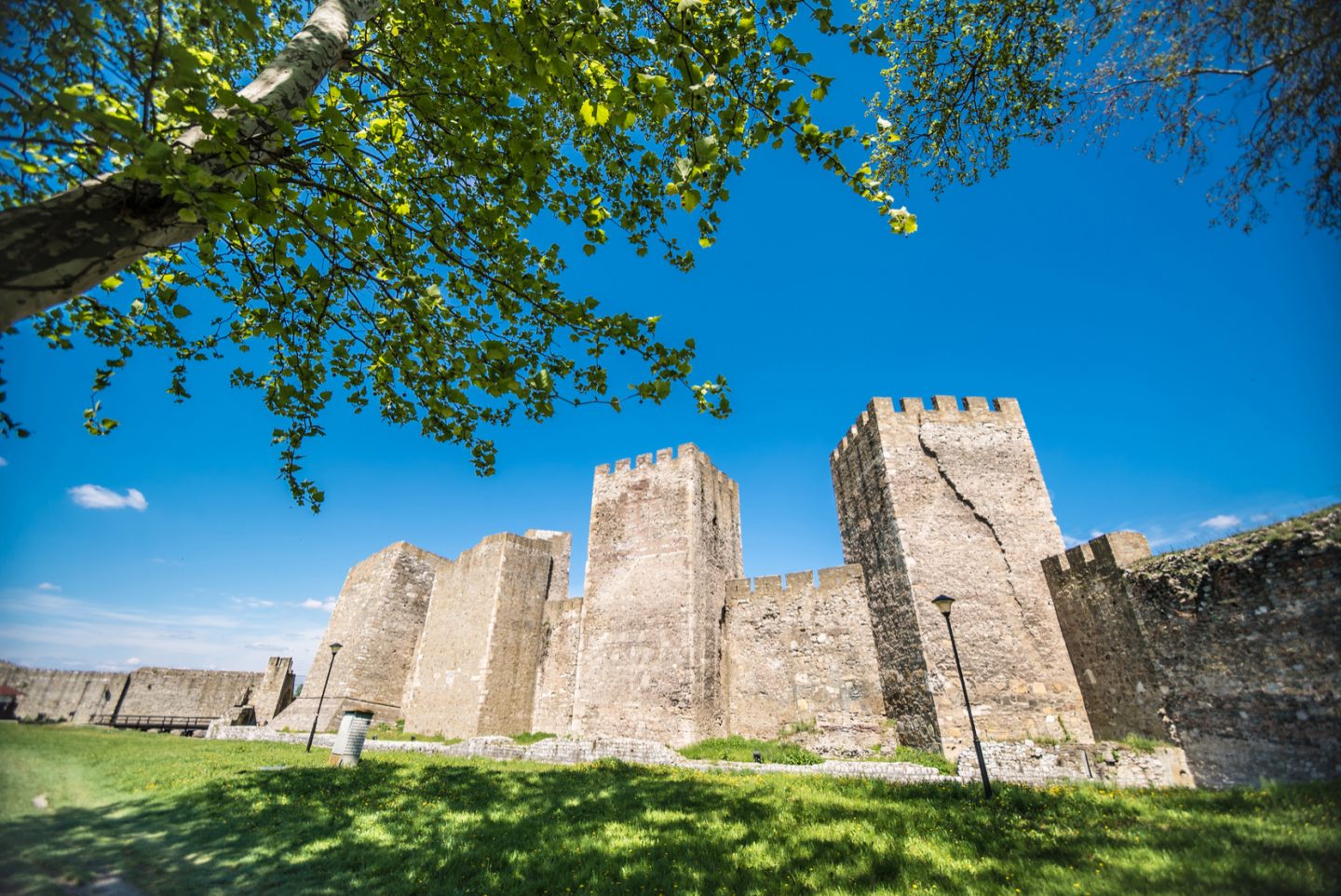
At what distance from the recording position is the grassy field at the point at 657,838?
158 inches

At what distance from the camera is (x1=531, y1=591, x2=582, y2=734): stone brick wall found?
63.8ft

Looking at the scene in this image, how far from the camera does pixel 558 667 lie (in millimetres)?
20359

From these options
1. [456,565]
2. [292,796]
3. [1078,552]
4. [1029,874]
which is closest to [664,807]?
[1029,874]

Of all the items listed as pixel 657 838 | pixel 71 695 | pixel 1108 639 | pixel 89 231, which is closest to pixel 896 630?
pixel 1108 639

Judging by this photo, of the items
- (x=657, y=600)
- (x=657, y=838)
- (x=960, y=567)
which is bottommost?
(x=657, y=838)

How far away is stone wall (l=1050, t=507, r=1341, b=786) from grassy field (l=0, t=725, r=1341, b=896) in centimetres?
255

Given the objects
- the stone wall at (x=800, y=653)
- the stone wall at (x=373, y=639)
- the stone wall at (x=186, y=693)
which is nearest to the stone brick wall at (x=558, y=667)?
the stone wall at (x=800, y=653)

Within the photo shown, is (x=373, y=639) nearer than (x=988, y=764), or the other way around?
(x=988, y=764)

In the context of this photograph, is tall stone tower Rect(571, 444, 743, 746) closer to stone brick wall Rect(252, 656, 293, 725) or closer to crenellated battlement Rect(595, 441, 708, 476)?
crenellated battlement Rect(595, 441, 708, 476)

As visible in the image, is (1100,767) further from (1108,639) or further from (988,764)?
(1108,639)

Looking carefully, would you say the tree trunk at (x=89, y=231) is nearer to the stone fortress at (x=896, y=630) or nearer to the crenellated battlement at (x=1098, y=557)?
the stone fortress at (x=896, y=630)

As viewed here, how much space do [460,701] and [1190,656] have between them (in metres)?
21.7

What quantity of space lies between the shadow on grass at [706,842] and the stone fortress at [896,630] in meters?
4.05

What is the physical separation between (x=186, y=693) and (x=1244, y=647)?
146 feet
